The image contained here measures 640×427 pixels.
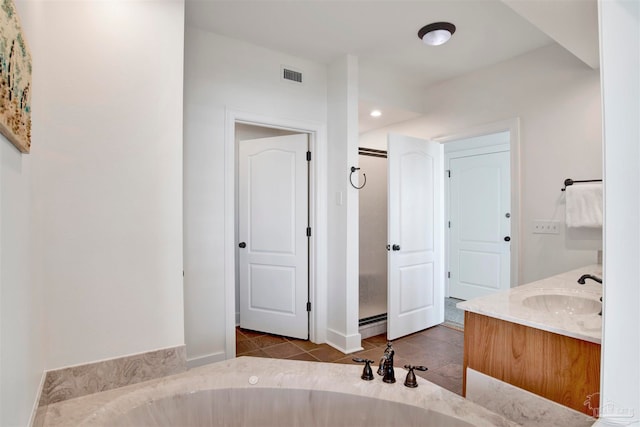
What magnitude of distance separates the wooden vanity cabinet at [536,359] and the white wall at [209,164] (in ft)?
6.05

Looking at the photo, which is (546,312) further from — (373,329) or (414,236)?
(373,329)

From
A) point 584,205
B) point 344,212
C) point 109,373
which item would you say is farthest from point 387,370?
point 584,205

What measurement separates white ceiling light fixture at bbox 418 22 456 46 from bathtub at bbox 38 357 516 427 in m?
2.33

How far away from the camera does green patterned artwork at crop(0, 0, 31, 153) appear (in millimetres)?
729

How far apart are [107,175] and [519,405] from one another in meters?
1.82

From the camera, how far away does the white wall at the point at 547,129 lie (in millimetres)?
2545

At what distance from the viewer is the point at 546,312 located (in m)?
1.39

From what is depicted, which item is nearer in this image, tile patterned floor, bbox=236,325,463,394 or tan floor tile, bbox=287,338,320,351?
tile patterned floor, bbox=236,325,463,394

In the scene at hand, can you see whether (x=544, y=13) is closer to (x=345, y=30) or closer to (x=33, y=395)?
(x=345, y=30)

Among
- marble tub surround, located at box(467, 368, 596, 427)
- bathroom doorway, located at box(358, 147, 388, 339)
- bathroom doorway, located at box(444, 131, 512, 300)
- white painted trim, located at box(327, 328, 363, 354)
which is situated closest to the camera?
marble tub surround, located at box(467, 368, 596, 427)

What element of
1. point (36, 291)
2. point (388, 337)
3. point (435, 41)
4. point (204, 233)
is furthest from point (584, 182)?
point (36, 291)

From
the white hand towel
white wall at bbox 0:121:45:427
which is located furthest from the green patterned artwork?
the white hand towel

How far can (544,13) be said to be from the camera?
1.80 meters

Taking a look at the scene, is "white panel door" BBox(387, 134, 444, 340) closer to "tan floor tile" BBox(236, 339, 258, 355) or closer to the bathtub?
"tan floor tile" BBox(236, 339, 258, 355)
